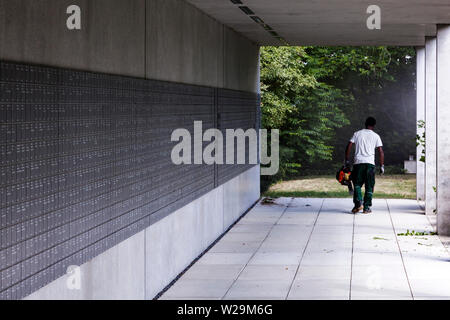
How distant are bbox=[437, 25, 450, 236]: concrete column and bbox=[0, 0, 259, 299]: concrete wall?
3.36m

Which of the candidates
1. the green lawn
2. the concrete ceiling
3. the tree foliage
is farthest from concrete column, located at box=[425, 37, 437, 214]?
the tree foliage

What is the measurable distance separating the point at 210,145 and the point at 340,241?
2.44 m

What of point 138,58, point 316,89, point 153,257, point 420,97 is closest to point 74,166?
point 138,58

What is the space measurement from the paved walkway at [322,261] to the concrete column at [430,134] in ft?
1.32

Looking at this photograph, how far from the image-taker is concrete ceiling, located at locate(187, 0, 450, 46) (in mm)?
10195

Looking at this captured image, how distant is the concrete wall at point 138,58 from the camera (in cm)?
505

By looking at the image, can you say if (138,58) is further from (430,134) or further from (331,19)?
(430,134)

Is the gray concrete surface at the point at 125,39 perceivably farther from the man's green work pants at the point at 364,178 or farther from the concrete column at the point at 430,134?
the concrete column at the point at 430,134

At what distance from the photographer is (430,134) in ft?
47.3

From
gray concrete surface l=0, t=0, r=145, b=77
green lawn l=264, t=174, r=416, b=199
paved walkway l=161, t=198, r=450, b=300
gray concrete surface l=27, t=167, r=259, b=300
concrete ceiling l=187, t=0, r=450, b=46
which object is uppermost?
concrete ceiling l=187, t=0, r=450, b=46

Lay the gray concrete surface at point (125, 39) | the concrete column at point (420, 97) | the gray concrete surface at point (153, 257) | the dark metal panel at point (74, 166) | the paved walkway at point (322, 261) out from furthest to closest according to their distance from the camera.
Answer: the concrete column at point (420, 97) → the paved walkway at point (322, 261) → the gray concrete surface at point (153, 257) → the gray concrete surface at point (125, 39) → the dark metal panel at point (74, 166)

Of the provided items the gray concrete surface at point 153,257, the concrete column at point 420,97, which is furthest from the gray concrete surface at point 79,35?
the concrete column at point 420,97

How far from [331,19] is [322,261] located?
3.90 m

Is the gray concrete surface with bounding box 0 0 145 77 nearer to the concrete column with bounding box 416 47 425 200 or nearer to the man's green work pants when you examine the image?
the man's green work pants
